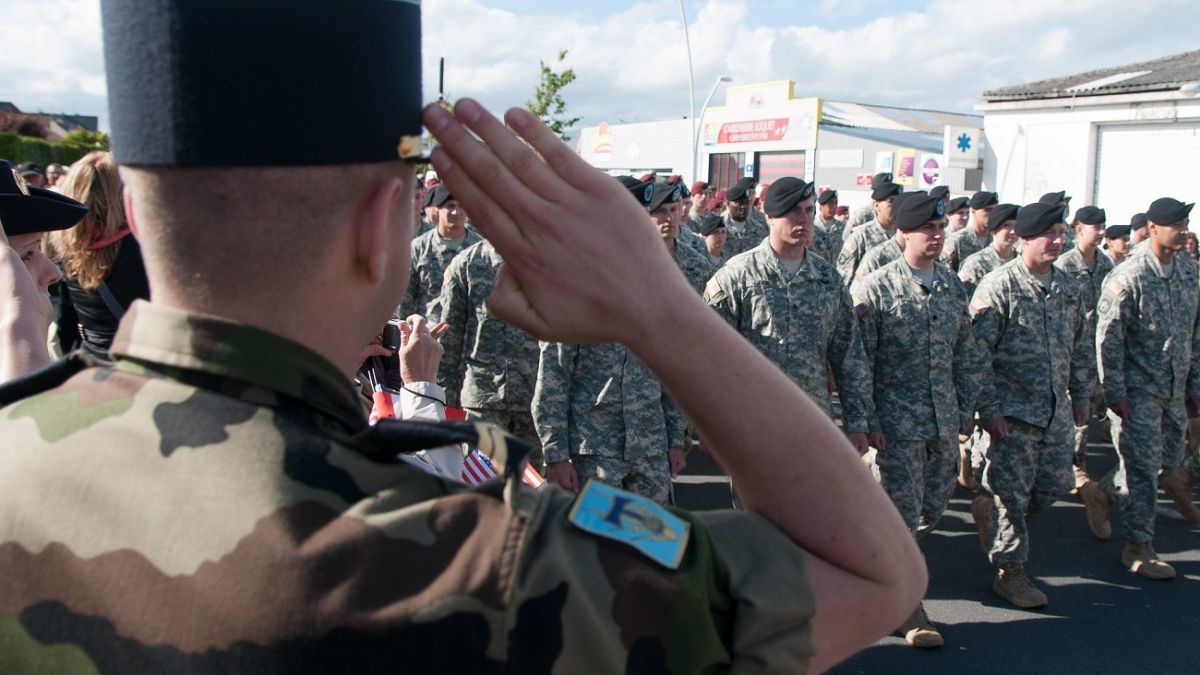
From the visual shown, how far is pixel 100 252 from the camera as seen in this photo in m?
2.85

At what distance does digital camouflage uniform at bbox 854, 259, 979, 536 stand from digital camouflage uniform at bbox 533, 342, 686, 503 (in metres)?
1.27

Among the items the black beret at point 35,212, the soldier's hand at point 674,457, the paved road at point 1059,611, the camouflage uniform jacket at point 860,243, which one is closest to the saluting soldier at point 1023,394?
the paved road at point 1059,611

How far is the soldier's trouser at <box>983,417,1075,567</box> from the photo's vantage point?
5.28m

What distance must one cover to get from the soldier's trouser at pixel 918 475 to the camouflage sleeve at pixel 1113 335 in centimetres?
151

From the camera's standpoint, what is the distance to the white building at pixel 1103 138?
1692 cm

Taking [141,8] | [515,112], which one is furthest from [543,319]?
[141,8]

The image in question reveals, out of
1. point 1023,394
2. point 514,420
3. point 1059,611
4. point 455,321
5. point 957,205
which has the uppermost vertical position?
point 957,205

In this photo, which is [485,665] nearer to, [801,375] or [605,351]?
[605,351]

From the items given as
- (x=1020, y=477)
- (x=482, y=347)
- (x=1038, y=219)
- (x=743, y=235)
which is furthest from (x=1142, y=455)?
(x=743, y=235)

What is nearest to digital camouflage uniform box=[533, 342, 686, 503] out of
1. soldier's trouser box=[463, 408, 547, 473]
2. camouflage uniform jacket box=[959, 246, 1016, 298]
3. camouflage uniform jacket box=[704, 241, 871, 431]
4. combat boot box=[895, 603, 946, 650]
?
camouflage uniform jacket box=[704, 241, 871, 431]

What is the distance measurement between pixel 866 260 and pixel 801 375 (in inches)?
147

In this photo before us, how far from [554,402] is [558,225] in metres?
3.60

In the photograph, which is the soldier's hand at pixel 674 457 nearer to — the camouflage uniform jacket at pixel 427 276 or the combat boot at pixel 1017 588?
the combat boot at pixel 1017 588

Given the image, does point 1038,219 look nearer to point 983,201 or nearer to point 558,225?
point 983,201
